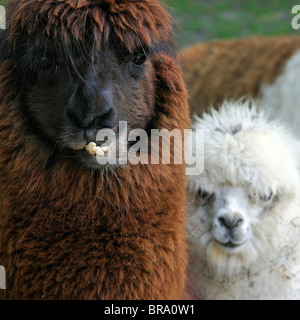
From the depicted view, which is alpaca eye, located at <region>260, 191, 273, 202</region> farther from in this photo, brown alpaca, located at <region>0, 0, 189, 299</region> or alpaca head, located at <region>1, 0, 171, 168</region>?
alpaca head, located at <region>1, 0, 171, 168</region>

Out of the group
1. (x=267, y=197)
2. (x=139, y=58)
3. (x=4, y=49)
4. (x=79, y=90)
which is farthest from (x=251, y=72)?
(x=79, y=90)

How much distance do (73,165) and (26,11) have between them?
71cm

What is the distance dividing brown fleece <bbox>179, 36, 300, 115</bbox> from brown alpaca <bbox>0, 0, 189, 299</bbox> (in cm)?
325

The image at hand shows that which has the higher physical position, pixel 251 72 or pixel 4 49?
pixel 251 72

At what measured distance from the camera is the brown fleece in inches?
240

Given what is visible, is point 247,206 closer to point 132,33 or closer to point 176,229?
point 176,229

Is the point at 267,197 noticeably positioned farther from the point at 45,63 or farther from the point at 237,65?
the point at 237,65

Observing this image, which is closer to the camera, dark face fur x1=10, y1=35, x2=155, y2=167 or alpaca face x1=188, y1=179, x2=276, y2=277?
dark face fur x1=10, y1=35, x2=155, y2=167

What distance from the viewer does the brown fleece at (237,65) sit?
6086 millimetres

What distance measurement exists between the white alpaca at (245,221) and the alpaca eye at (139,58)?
3.28 ft

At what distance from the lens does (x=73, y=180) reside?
8.74ft

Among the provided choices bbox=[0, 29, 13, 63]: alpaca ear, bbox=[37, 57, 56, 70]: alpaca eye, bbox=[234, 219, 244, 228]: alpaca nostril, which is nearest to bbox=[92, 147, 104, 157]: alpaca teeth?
bbox=[37, 57, 56, 70]: alpaca eye

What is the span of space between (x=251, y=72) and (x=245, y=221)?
3134 millimetres
